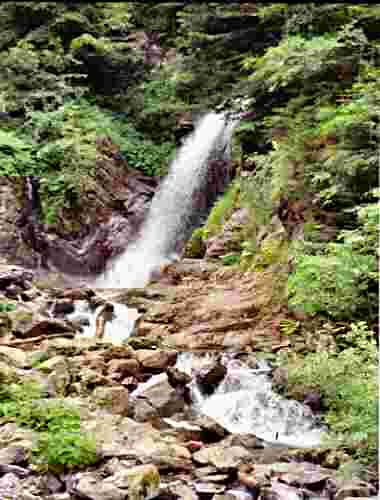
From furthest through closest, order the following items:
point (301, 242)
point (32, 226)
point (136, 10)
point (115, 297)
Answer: point (136, 10), point (32, 226), point (115, 297), point (301, 242)

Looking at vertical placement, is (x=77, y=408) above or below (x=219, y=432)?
above

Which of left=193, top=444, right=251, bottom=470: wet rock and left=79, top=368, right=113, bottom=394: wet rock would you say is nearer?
left=193, top=444, right=251, bottom=470: wet rock

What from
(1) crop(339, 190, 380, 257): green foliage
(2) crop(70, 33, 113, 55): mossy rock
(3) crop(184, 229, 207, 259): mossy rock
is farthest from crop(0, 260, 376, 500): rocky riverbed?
(2) crop(70, 33, 113, 55): mossy rock

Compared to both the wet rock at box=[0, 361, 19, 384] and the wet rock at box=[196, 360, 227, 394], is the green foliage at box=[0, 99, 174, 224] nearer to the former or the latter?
the wet rock at box=[196, 360, 227, 394]

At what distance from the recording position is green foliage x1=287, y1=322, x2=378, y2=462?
3881 mm

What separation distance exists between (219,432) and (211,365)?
1.40 m

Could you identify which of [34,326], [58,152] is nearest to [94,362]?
[34,326]

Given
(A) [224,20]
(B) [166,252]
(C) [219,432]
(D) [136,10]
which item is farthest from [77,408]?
(D) [136,10]

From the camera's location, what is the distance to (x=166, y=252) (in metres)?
13.1

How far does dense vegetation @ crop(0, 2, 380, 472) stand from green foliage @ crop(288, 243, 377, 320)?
0.7 inches

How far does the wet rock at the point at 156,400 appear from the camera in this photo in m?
5.04

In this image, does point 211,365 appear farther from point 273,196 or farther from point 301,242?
point 273,196

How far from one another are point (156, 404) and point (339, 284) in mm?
2220

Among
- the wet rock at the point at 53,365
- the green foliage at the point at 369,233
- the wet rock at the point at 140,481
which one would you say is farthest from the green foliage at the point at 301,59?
the wet rock at the point at 140,481
